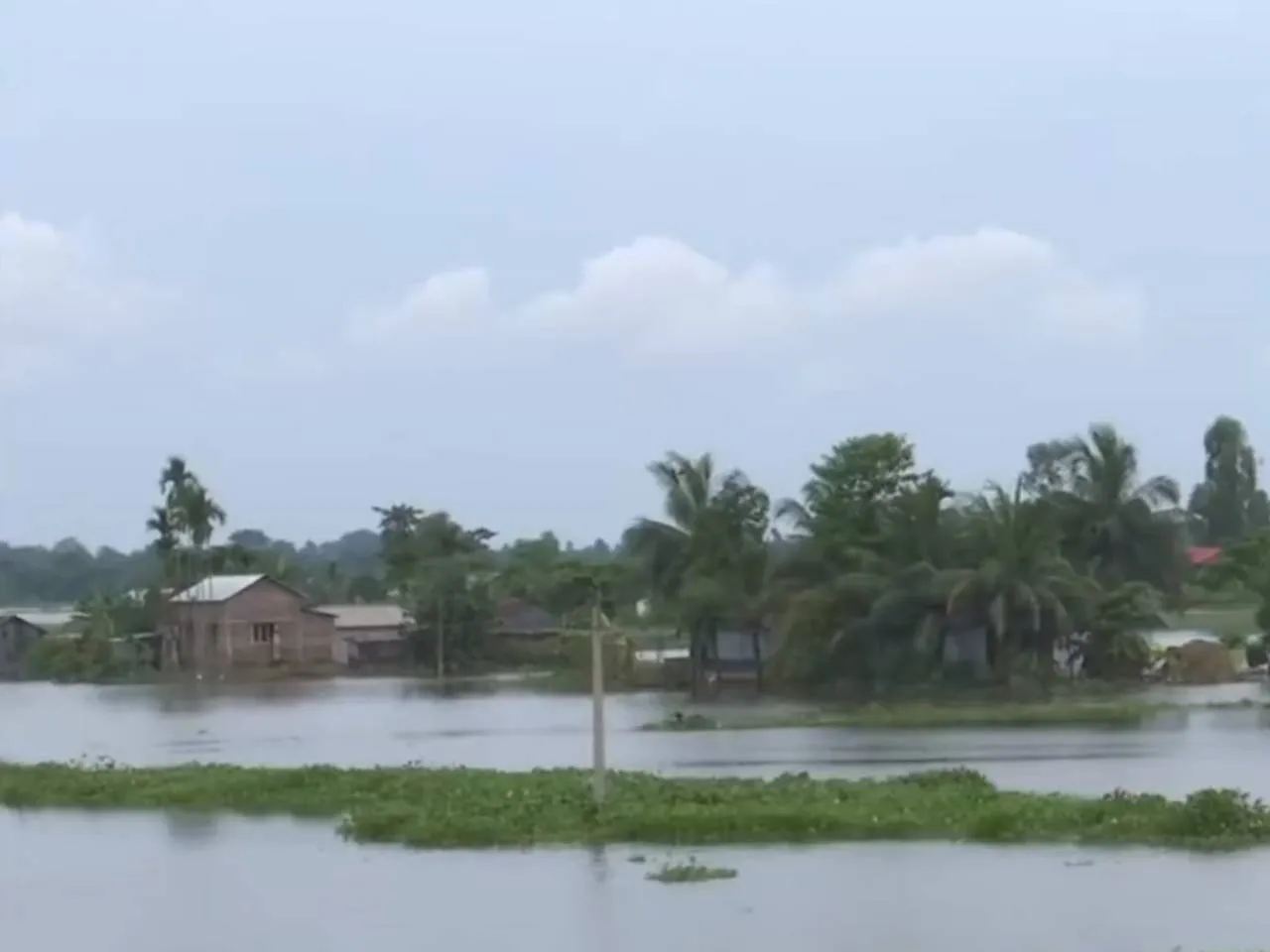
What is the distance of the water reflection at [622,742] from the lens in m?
28.4

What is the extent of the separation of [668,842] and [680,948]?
5043mm

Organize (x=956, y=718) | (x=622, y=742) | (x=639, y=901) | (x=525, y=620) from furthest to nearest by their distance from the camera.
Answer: (x=525, y=620) → (x=956, y=718) → (x=622, y=742) → (x=639, y=901)

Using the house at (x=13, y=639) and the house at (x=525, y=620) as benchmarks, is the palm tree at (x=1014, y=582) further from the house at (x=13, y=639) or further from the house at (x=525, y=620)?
the house at (x=13, y=639)

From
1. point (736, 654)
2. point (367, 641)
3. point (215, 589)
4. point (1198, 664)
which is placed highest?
point (215, 589)

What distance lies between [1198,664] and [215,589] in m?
42.6

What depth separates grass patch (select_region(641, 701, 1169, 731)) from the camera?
39812 millimetres

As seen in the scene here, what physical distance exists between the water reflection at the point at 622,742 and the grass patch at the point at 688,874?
8.46 m

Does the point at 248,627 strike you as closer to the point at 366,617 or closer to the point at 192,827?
the point at 366,617

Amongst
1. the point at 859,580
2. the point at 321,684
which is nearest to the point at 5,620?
the point at 321,684

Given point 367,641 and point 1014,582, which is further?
point 367,641

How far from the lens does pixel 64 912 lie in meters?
17.2

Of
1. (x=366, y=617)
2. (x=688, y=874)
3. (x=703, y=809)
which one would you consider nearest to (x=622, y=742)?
(x=703, y=809)

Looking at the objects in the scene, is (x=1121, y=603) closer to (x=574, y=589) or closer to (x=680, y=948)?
(x=574, y=589)

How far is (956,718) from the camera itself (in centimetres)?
4162
